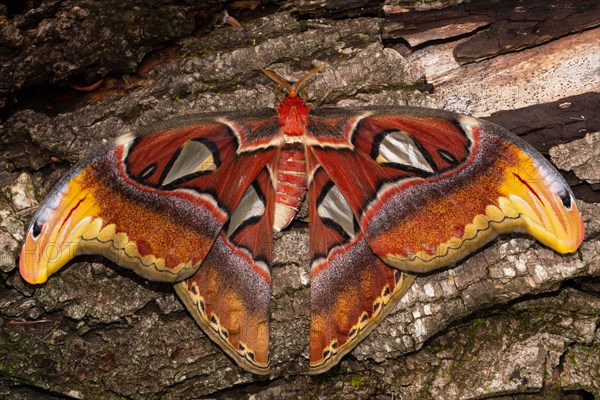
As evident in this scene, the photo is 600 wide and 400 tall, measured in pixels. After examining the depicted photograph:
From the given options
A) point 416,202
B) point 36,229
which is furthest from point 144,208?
point 416,202

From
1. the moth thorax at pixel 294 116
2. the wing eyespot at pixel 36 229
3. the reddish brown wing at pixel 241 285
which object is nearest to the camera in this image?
the wing eyespot at pixel 36 229

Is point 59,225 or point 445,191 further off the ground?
point 445,191

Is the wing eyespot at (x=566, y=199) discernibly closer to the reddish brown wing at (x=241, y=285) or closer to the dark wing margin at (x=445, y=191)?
the dark wing margin at (x=445, y=191)

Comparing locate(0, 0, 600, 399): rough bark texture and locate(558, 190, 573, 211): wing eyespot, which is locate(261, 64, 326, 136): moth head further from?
locate(558, 190, 573, 211): wing eyespot

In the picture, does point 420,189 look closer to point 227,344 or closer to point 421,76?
Result: point 421,76

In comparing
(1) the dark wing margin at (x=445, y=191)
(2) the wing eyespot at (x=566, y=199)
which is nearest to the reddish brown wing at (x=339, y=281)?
(1) the dark wing margin at (x=445, y=191)

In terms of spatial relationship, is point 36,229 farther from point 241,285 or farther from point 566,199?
point 566,199

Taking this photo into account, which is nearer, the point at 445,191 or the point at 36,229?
the point at 36,229
